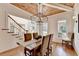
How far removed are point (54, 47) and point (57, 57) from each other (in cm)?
19

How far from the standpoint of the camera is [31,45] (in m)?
2.05

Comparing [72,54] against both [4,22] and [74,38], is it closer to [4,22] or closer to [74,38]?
[74,38]

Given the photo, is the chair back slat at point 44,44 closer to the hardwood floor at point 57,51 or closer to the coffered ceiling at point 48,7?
the hardwood floor at point 57,51

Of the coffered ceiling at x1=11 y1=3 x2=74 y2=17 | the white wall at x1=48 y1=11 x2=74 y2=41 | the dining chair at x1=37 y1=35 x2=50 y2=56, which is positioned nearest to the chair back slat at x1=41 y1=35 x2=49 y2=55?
the dining chair at x1=37 y1=35 x2=50 y2=56

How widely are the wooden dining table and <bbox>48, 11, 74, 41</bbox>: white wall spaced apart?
288 mm

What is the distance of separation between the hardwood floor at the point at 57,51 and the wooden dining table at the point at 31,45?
0.07 metres

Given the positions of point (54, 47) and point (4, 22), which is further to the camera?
point (54, 47)

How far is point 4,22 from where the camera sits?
190cm

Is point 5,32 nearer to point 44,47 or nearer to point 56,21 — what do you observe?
point 44,47

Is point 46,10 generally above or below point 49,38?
above

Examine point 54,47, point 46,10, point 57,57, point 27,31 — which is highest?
point 46,10

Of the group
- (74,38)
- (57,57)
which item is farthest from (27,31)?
(74,38)

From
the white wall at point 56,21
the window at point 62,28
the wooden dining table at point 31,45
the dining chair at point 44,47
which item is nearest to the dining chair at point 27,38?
the wooden dining table at point 31,45

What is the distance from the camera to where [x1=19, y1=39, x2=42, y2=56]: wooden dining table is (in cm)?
197
